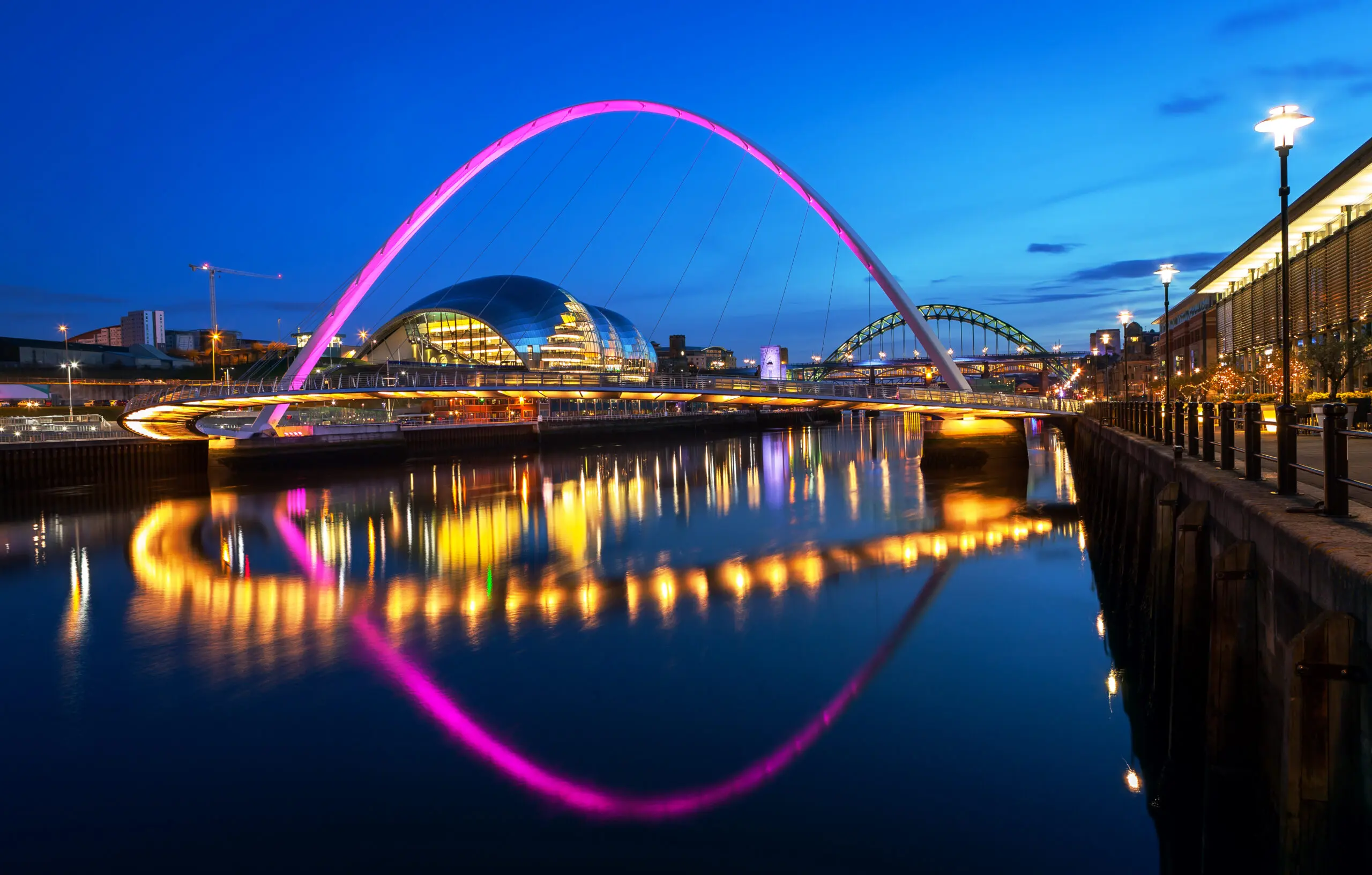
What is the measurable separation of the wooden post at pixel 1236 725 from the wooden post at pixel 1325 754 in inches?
80.7

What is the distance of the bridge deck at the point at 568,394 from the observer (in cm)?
3309

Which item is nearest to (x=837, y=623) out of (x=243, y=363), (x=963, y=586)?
(x=963, y=586)

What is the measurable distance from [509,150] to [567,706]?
152ft

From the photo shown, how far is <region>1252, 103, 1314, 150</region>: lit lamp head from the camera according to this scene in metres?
12.9

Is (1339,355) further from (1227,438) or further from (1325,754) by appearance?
(1325,754)

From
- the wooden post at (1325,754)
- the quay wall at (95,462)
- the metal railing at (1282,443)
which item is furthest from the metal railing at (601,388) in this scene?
the wooden post at (1325,754)

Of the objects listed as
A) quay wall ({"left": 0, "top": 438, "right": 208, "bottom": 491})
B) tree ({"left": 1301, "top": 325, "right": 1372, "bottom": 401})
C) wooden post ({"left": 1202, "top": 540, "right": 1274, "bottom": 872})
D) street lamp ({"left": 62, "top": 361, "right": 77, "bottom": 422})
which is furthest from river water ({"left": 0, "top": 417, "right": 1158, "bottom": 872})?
street lamp ({"left": 62, "top": 361, "right": 77, "bottom": 422})

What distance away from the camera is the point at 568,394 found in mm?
35219

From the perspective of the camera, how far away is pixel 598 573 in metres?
20.2

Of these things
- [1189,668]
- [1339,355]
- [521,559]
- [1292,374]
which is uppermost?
[1339,355]

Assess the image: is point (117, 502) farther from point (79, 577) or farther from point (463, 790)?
point (463, 790)

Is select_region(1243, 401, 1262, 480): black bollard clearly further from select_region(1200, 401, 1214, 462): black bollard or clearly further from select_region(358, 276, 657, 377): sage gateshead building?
select_region(358, 276, 657, 377): sage gateshead building

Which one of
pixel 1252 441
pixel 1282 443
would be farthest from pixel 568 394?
pixel 1282 443

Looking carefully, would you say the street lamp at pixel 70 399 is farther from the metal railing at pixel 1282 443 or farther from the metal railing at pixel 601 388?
the metal railing at pixel 1282 443
